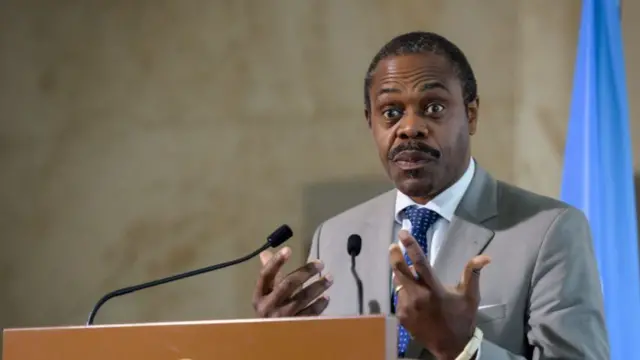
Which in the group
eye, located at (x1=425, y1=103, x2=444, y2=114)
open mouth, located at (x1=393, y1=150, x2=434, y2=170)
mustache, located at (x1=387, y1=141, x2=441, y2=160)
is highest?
eye, located at (x1=425, y1=103, x2=444, y2=114)

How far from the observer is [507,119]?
3.22m

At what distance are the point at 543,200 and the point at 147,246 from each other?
170cm

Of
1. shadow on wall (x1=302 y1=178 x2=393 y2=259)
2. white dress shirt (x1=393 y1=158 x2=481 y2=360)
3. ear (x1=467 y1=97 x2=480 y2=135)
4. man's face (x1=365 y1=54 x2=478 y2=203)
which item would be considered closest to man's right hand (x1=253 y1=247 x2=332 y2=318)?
white dress shirt (x1=393 y1=158 x2=481 y2=360)

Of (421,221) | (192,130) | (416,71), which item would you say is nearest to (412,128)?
(416,71)

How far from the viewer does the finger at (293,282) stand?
2012 millimetres

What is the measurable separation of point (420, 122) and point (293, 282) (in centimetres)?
59

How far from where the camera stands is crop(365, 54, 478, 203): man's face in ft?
7.62

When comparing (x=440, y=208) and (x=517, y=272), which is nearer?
(x=517, y=272)

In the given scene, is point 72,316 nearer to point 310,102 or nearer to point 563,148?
point 310,102

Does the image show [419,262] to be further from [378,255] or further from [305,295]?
[378,255]

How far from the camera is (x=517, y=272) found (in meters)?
2.18

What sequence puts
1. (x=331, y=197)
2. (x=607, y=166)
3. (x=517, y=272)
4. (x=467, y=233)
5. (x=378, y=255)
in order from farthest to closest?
1. (x=331, y=197)
2. (x=607, y=166)
3. (x=378, y=255)
4. (x=467, y=233)
5. (x=517, y=272)

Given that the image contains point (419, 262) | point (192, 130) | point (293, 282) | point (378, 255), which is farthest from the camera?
point (192, 130)

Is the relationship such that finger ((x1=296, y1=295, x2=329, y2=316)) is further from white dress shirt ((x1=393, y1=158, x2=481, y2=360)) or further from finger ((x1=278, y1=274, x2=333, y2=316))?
white dress shirt ((x1=393, y1=158, x2=481, y2=360))
